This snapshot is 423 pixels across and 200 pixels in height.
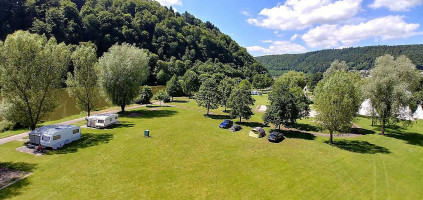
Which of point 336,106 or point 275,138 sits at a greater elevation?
point 336,106

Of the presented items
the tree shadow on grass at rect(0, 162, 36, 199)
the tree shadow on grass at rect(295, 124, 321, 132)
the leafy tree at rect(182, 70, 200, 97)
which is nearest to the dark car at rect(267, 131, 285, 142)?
the tree shadow on grass at rect(295, 124, 321, 132)

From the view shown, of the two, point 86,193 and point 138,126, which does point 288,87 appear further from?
point 86,193

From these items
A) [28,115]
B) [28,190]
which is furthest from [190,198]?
[28,115]

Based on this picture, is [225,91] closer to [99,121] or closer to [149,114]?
[149,114]

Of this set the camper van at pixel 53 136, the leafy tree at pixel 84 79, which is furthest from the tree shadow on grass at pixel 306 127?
the leafy tree at pixel 84 79

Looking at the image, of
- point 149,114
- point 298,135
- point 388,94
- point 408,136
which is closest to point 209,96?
point 149,114

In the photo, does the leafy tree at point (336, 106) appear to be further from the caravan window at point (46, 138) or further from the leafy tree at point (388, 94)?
the caravan window at point (46, 138)

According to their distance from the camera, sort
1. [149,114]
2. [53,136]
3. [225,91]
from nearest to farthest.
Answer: [53,136], [149,114], [225,91]
